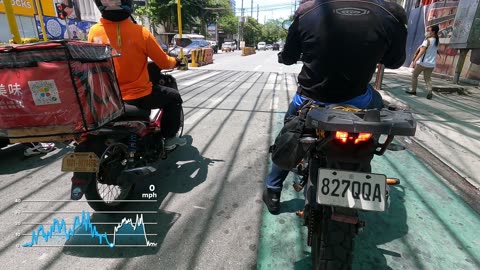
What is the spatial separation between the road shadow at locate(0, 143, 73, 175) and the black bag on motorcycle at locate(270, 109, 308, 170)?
9.30 ft

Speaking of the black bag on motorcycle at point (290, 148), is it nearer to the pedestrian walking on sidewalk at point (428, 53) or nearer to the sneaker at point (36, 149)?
the sneaker at point (36, 149)

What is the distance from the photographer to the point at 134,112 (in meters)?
2.85

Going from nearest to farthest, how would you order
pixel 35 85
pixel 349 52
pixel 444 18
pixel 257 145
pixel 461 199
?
pixel 35 85
pixel 349 52
pixel 461 199
pixel 257 145
pixel 444 18

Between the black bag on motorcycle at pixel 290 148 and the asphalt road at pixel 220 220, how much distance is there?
807mm

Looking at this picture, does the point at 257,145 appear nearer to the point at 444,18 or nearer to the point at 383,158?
the point at 383,158

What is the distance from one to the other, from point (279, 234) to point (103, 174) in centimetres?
161

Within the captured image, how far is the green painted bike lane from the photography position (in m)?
2.21

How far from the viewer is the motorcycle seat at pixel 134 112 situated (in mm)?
2793

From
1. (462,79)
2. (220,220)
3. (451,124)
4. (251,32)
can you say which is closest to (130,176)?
(220,220)

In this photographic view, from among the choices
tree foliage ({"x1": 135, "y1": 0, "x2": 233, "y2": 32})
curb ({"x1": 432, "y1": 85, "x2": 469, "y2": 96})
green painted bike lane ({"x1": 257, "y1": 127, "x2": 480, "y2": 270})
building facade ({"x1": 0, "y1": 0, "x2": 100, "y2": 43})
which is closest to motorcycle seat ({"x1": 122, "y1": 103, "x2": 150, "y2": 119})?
green painted bike lane ({"x1": 257, "y1": 127, "x2": 480, "y2": 270})

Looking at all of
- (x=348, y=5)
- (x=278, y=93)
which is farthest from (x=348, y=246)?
(x=278, y=93)

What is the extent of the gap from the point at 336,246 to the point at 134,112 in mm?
2143

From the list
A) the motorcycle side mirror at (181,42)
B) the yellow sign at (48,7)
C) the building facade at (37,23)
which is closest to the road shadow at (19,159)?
the motorcycle side mirror at (181,42)

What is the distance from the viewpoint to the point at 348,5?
1982 millimetres
